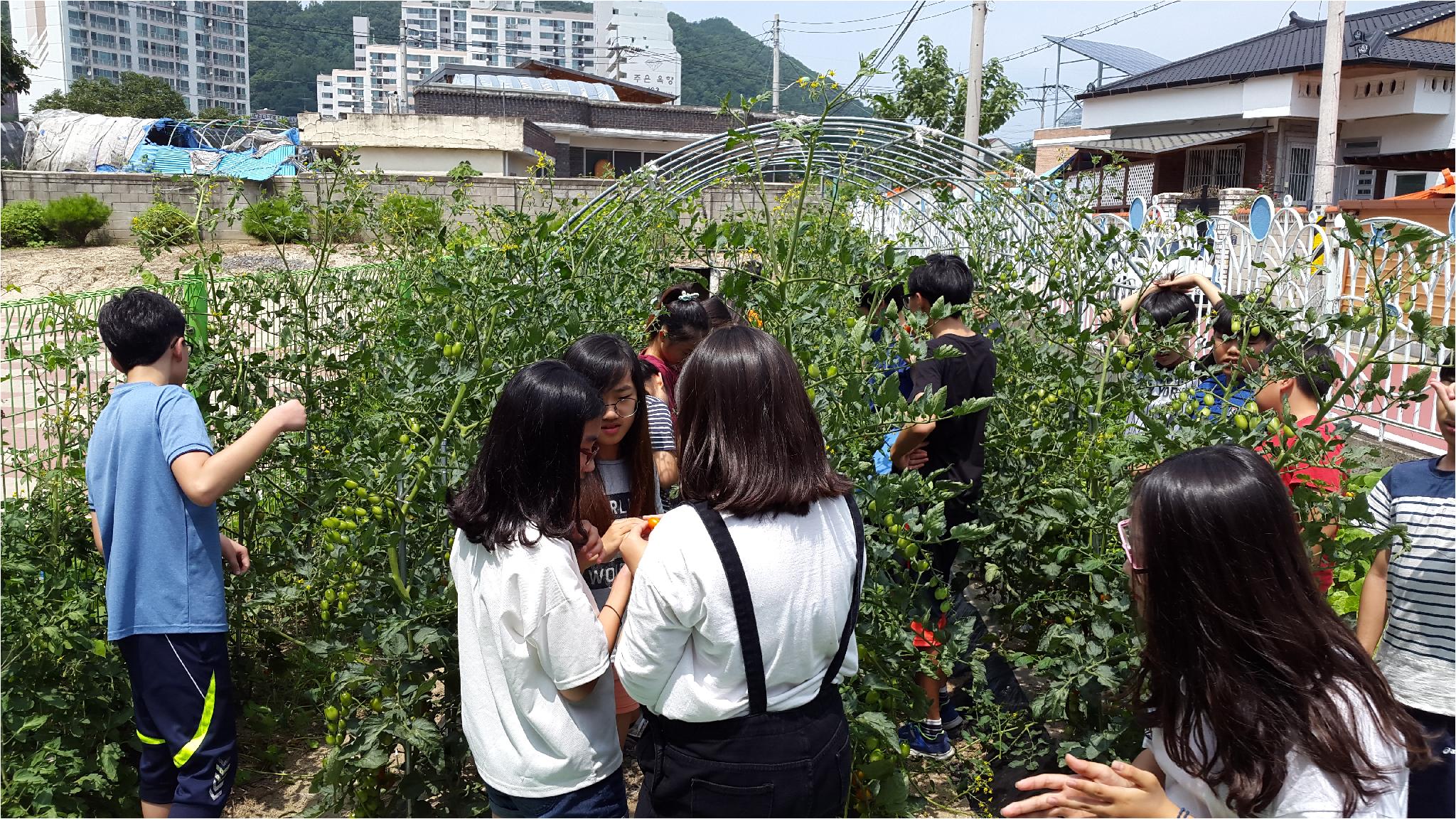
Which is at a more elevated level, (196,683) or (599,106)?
(599,106)

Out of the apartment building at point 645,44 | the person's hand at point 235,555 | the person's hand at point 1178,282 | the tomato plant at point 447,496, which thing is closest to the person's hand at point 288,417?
the tomato plant at point 447,496

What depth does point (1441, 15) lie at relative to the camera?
956 inches

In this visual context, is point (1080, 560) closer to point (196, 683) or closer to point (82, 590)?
point (196, 683)

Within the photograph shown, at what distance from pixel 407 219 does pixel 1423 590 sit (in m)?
4.23

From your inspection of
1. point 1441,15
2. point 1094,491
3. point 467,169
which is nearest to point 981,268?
point 1094,491

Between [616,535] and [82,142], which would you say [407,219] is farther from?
[82,142]

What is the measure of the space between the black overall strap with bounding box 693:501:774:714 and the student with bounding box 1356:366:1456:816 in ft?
3.90

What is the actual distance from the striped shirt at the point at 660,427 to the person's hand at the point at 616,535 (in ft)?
3.50

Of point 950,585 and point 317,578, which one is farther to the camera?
point 950,585

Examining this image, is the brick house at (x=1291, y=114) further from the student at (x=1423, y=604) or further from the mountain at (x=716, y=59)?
the mountain at (x=716, y=59)

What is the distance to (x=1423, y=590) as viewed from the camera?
2047 millimetres

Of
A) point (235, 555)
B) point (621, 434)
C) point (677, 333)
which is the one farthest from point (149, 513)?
point (677, 333)

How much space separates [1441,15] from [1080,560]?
2848 cm

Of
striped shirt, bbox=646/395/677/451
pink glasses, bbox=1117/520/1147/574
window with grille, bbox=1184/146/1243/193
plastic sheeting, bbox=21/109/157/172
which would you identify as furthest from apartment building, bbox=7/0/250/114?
pink glasses, bbox=1117/520/1147/574
